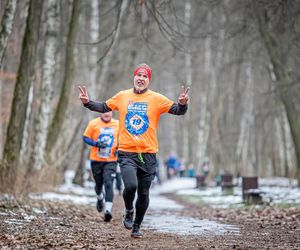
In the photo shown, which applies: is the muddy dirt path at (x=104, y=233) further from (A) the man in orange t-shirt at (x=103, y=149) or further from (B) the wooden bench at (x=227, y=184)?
(B) the wooden bench at (x=227, y=184)

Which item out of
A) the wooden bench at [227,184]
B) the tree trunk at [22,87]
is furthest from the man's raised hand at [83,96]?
the wooden bench at [227,184]

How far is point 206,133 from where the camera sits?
4481 cm

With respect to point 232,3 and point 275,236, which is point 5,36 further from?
point 232,3

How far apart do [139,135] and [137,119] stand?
0.70ft

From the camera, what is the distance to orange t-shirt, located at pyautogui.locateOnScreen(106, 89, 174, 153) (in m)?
7.86

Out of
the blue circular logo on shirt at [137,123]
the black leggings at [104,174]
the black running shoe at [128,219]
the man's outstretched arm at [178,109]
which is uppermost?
the man's outstretched arm at [178,109]

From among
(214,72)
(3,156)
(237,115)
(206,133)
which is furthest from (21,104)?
(237,115)

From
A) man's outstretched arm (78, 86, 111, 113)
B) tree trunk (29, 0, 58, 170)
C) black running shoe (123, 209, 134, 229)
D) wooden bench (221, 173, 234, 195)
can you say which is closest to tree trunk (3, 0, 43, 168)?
tree trunk (29, 0, 58, 170)

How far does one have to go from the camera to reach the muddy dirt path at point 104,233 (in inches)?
267

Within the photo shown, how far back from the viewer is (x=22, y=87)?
511 inches

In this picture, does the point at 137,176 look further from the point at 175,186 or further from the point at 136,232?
the point at 175,186

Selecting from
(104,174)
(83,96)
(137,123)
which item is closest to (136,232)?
(137,123)

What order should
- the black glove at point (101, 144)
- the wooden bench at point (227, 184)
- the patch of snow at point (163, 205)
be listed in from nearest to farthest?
the black glove at point (101, 144) → the patch of snow at point (163, 205) → the wooden bench at point (227, 184)

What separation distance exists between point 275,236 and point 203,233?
1008mm
